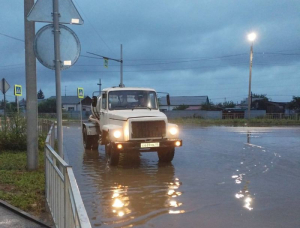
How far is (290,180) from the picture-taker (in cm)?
841

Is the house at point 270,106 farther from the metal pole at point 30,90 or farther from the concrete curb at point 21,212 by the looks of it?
the concrete curb at point 21,212

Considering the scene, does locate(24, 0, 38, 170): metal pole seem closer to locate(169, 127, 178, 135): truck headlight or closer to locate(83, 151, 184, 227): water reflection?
locate(83, 151, 184, 227): water reflection

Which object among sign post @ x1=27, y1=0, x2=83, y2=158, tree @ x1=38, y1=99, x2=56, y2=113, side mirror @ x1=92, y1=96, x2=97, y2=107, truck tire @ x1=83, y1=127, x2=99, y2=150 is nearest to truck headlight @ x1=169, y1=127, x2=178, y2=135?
side mirror @ x1=92, y1=96, x2=97, y2=107

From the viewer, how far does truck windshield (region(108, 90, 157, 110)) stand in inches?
448

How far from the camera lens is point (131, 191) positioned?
7.32m

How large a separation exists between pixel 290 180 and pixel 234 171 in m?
1.57

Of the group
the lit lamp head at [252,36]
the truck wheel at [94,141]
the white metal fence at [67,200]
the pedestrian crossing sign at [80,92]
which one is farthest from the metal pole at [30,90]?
the lit lamp head at [252,36]

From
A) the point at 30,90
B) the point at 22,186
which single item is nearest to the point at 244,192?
the point at 22,186

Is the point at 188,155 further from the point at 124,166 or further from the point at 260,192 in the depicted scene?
the point at 260,192

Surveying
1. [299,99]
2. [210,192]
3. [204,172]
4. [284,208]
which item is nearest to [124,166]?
[204,172]

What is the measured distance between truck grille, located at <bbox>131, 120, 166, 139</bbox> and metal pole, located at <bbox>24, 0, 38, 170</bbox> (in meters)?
2.85

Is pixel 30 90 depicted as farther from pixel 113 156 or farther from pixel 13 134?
pixel 13 134

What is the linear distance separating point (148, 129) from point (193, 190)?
10.2 feet

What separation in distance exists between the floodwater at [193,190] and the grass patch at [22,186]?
0.87 m
